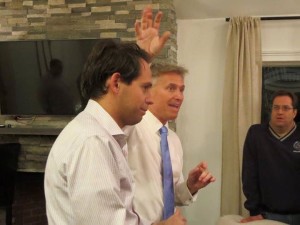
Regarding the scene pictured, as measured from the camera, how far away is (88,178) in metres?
0.89

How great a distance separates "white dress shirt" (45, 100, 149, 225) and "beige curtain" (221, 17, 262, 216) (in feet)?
8.05

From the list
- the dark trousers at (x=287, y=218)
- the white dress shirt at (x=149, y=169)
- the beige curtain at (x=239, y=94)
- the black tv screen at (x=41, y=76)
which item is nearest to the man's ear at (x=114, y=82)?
the white dress shirt at (x=149, y=169)

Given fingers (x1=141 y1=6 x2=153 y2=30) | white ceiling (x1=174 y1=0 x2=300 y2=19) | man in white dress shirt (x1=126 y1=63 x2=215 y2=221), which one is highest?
white ceiling (x1=174 y1=0 x2=300 y2=19)

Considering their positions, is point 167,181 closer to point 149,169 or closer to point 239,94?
point 149,169

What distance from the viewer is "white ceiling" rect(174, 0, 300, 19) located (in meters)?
3.26

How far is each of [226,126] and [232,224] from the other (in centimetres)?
104

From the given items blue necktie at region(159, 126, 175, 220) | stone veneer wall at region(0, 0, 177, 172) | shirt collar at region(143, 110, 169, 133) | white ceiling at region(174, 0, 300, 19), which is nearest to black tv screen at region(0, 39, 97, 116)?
stone veneer wall at region(0, 0, 177, 172)

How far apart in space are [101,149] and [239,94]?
8.45 ft

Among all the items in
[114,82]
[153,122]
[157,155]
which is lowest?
[157,155]

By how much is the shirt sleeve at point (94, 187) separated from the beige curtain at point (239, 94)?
2.55 metres

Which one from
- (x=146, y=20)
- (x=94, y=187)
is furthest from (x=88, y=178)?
(x=146, y=20)

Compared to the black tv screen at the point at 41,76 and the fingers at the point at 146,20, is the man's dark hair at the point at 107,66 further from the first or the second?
the black tv screen at the point at 41,76

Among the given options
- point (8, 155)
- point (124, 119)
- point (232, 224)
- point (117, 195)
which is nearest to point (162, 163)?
point (124, 119)

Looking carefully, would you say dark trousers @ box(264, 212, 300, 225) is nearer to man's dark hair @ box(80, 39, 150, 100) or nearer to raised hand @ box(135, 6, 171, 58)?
raised hand @ box(135, 6, 171, 58)
